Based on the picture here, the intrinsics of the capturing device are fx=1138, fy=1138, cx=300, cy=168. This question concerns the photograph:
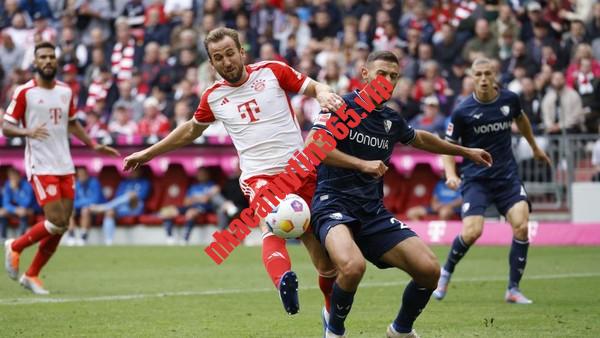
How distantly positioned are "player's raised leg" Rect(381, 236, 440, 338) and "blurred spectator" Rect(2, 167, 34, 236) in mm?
15395

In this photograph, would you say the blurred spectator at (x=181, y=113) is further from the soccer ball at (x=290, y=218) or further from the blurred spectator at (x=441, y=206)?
the soccer ball at (x=290, y=218)

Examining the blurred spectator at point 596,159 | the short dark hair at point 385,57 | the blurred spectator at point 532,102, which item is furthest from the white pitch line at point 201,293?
the blurred spectator at point 532,102

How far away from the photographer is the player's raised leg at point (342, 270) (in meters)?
8.20

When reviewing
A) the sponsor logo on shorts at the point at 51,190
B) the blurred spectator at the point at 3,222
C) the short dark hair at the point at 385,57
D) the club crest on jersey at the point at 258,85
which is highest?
the short dark hair at the point at 385,57

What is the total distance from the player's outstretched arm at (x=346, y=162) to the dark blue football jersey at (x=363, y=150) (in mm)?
208

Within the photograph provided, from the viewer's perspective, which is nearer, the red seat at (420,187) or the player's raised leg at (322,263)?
the player's raised leg at (322,263)

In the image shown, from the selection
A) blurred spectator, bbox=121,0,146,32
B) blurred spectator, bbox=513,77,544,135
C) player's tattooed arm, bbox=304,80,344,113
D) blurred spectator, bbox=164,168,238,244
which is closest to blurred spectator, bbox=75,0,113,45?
blurred spectator, bbox=121,0,146,32

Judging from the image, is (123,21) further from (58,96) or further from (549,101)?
(58,96)

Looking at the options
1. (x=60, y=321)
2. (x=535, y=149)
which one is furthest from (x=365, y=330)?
(x=535, y=149)

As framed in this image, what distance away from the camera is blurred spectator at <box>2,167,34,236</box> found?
22797 millimetres

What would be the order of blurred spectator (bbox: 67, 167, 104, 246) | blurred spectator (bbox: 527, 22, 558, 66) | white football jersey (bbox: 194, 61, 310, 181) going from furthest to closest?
blurred spectator (bbox: 67, 167, 104, 246)
blurred spectator (bbox: 527, 22, 558, 66)
white football jersey (bbox: 194, 61, 310, 181)

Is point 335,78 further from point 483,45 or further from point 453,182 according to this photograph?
point 453,182

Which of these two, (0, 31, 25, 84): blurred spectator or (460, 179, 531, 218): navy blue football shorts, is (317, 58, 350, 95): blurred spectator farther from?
(460, 179, 531, 218): navy blue football shorts

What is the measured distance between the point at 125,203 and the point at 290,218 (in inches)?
577
